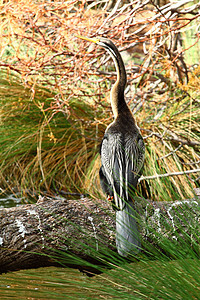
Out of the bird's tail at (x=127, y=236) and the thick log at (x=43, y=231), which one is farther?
the thick log at (x=43, y=231)

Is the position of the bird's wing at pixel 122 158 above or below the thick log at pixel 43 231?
above

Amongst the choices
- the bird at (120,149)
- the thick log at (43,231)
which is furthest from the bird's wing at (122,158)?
the thick log at (43,231)

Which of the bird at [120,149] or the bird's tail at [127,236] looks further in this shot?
the bird at [120,149]

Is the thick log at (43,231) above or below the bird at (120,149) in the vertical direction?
below

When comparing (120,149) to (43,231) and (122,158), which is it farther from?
(43,231)

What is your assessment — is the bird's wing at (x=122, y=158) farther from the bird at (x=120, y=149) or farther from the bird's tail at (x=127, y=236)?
the bird's tail at (x=127, y=236)

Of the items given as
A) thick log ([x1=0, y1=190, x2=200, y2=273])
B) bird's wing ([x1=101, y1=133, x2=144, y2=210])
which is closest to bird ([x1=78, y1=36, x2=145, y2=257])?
bird's wing ([x1=101, y1=133, x2=144, y2=210])

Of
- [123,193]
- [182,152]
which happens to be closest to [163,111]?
[182,152]

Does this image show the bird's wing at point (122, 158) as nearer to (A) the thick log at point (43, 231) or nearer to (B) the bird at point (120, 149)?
(B) the bird at point (120, 149)

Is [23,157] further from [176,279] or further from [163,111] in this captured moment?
[176,279]

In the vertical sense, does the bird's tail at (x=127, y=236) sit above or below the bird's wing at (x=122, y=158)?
below

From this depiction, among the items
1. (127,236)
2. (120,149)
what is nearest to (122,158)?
(120,149)

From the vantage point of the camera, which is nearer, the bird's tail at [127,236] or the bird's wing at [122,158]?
the bird's tail at [127,236]

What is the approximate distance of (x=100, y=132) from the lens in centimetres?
331
